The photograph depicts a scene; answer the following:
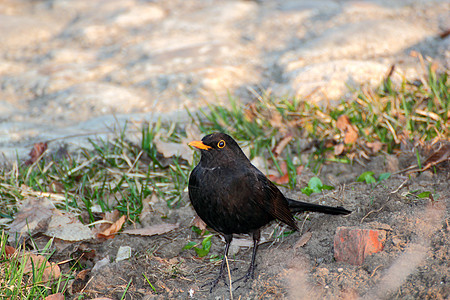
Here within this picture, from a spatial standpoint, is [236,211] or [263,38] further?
[263,38]

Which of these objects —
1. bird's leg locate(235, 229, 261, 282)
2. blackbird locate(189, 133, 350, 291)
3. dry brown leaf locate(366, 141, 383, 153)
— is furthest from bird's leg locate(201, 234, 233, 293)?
dry brown leaf locate(366, 141, 383, 153)

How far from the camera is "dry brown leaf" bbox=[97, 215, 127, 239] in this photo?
388cm

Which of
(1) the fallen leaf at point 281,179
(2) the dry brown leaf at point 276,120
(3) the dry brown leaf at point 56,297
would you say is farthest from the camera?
(2) the dry brown leaf at point 276,120

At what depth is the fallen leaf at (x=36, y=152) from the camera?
4840 millimetres

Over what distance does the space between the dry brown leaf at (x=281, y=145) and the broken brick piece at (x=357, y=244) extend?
1.81m

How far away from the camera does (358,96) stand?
523 cm

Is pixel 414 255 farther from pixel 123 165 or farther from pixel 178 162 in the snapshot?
pixel 123 165

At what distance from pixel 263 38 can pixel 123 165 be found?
12.6 ft

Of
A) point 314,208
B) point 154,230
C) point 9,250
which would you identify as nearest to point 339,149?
point 314,208

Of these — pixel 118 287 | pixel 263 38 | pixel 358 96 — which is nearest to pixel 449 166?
pixel 358 96

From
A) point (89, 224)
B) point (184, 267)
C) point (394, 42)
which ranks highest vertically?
point (394, 42)

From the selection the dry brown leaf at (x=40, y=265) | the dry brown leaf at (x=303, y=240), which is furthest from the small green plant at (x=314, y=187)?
the dry brown leaf at (x=40, y=265)

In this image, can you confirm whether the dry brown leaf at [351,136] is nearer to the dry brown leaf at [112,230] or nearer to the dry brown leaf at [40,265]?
the dry brown leaf at [112,230]

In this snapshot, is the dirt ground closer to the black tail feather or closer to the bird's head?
the black tail feather
